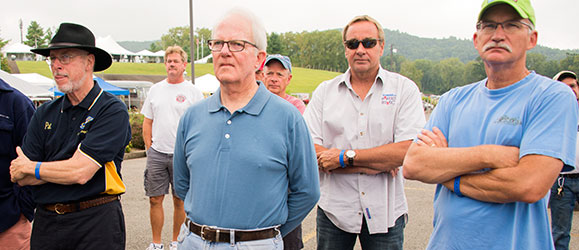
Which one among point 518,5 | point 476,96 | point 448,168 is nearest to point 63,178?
point 448,168

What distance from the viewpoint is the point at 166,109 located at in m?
5.38

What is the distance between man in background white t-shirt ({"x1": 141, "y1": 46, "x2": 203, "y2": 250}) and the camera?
16.8ft

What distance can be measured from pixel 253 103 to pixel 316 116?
1094mm

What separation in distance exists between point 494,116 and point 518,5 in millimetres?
587

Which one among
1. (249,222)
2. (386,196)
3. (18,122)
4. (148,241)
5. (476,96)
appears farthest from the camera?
(148,241)

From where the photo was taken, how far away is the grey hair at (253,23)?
2.27 metres

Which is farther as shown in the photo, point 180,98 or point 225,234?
point 180,98

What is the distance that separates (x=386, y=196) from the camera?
296cm

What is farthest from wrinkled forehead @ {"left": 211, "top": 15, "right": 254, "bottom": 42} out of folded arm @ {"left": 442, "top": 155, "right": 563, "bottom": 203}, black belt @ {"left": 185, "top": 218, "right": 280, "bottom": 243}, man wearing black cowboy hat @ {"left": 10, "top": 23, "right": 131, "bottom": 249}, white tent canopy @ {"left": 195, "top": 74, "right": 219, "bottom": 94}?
white tent canopy @ {"left": 195, "top": 74, "right": 219, "bottom": 94}

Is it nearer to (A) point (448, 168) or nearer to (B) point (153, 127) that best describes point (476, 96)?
(A) point (448, 168)

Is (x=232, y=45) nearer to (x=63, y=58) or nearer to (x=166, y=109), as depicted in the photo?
(x=63, y=58)

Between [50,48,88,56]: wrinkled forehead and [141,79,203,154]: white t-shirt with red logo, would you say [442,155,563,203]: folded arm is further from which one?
[141,79,203,154]: white t-shirt with red logo

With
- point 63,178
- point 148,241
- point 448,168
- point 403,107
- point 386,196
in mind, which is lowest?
point 148,241

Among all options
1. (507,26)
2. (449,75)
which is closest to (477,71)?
(507,26)
